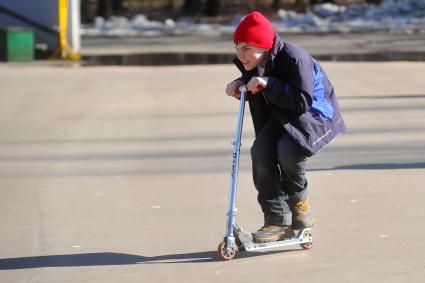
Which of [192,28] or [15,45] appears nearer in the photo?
[15,45]

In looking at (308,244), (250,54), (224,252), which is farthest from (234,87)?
(308,244)

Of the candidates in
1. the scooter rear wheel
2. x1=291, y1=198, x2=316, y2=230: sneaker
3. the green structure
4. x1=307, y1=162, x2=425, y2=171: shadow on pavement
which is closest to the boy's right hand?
x1=291, y1=198, x2=316, y2=230: sneaker

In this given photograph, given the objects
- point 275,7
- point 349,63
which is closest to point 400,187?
point 349,63

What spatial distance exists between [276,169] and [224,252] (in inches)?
22.0

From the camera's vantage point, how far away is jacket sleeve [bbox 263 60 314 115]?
19.2ft

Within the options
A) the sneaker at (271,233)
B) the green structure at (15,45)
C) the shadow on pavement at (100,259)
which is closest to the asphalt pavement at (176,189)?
the shadow on pavement at (100,259)

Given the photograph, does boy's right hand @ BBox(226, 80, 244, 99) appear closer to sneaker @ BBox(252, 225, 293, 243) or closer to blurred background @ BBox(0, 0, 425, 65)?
sneaker @ BBox(252, 225, 293, 243)

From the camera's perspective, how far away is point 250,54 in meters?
5.95

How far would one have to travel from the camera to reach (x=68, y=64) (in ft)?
66.2

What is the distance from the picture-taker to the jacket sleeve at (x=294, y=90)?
586cm

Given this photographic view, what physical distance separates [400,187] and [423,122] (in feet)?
11.5

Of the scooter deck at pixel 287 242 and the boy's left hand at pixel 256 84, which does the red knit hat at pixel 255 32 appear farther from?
the scooter deck at pixel 287 242

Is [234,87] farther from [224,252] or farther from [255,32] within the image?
[224,252]

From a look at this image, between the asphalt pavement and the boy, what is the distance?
0.30 m
